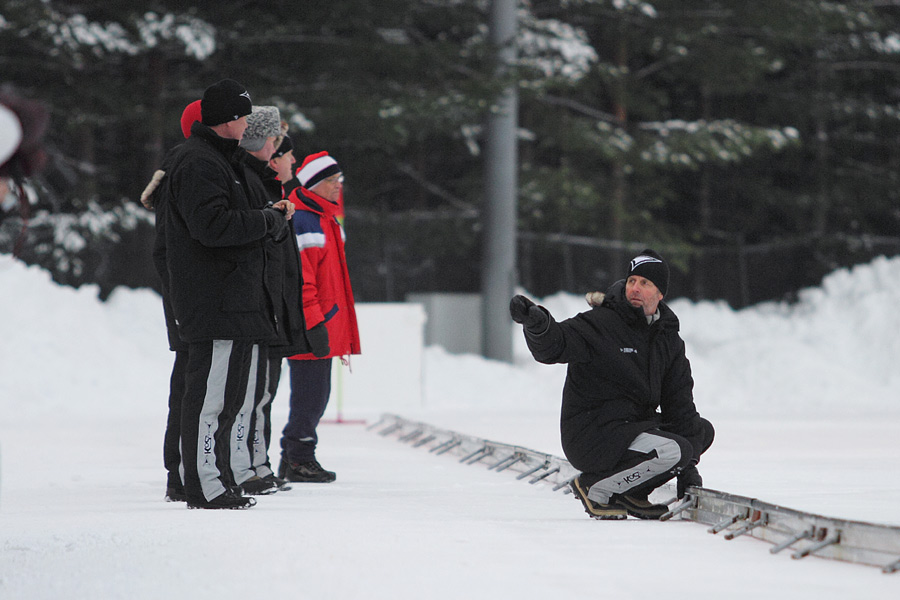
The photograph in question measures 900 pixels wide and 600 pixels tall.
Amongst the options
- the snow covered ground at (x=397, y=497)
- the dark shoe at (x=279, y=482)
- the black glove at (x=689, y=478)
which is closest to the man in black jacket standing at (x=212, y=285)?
the snow covered ground at (x=397, y=497)

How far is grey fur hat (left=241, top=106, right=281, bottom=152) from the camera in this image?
553 centimetres

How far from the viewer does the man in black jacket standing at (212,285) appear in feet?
15.6

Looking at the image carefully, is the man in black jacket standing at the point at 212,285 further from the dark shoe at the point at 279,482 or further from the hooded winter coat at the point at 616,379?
the hooded winter coat at the point at 616,379

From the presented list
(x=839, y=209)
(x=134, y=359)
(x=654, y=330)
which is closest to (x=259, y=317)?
(x=654, y=330)

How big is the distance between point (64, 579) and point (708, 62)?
16332mm

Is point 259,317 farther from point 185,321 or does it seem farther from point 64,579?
point 64,579

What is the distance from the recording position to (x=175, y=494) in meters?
5.25

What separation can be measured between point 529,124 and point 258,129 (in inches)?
545

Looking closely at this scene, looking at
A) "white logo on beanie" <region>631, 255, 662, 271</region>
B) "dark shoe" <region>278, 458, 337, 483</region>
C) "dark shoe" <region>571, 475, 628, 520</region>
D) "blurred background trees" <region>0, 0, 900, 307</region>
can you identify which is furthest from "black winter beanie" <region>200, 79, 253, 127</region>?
"blurred background trees" <region>0, 0, 900, 307</region>

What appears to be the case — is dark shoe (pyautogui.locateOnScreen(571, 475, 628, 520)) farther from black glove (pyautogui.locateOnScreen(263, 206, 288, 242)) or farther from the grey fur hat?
the grey fur hat

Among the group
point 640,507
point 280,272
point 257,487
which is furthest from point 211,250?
point 640,507

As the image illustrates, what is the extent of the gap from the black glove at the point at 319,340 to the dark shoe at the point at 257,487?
0.67m

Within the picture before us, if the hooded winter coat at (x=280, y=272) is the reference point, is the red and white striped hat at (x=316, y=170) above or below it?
above

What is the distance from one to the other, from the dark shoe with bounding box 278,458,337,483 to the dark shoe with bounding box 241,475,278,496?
488 mm
